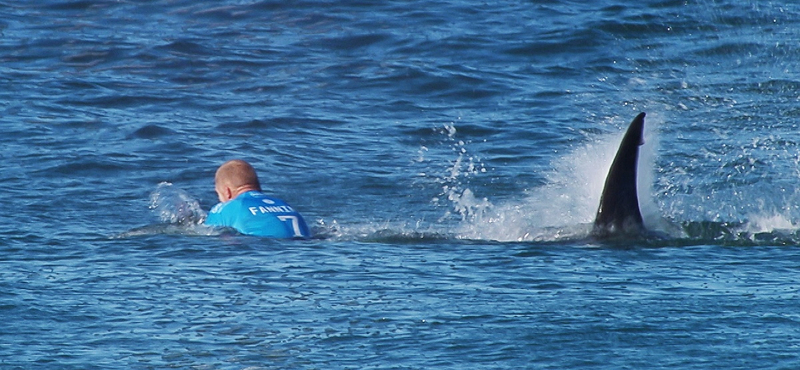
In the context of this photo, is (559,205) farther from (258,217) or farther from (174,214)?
(174,214)

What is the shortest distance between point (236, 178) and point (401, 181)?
10.0 feet

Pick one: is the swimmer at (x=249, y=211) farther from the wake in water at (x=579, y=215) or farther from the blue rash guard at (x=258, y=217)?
the wake in water at (x=579, y=215)

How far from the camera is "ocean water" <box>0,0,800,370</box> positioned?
706 centimetres

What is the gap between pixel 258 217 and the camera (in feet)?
32.2

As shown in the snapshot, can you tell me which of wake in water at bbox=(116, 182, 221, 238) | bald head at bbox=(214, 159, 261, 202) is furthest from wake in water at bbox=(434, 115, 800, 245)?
wake in water at bbox=(116, 182, 221, 238)

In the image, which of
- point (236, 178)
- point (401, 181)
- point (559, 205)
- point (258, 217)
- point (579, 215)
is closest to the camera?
point (258, 217)

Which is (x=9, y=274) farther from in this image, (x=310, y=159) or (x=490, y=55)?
(x=490, y=55)

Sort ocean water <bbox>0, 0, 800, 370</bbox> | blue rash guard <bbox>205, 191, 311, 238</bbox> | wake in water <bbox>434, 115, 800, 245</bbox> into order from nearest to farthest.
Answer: ocean water <bbox>0, 0, 800, 370</bbox> < blue rash guard <bbox>205, 191, 311, 238</bbox> < wake in water <bbox>434, 115, 800, 245</bbox>

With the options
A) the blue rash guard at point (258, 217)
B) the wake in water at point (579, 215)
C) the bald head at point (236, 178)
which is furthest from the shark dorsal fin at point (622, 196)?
the bald head at point (236, 178)

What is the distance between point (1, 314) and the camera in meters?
7.46

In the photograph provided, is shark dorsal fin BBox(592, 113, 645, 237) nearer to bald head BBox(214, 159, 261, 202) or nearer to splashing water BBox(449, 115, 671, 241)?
splashing water BBox(449, 115, 671, 241)

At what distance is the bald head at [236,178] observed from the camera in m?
10.3

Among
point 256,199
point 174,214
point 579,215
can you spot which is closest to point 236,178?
point 256,199

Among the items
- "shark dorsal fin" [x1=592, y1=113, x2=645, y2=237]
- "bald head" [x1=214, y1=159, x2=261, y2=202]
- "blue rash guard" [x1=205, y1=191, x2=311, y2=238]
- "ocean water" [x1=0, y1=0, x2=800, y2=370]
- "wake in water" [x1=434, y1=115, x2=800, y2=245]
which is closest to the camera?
"ocean water" [x1=0, y1=0, x2=800, y2=370]
